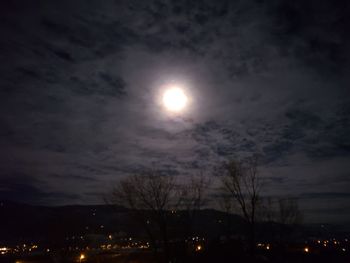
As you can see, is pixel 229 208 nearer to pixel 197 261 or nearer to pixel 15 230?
pixel 197 261

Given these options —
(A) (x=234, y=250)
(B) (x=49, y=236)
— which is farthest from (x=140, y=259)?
(B) (x=49, y=236)

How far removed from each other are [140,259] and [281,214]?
240ft

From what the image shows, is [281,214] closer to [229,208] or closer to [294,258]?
[229,208]

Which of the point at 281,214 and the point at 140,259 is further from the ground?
the point at 281,214

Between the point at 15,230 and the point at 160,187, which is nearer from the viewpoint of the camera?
the point at 160,187

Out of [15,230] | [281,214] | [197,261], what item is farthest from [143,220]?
[15,230]

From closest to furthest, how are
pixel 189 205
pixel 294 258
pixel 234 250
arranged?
1. pixel 234 250
2. pixel 294 258
3. pixel 189 205

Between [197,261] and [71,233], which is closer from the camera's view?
[197,261]

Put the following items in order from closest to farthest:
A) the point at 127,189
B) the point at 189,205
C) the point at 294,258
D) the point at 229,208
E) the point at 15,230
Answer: the point at 127,189, the point at 294,258, the point at 189,205, the point at 229,208, the point at 15,230

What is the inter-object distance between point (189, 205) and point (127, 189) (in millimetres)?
13472

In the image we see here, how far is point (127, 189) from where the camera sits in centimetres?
4544

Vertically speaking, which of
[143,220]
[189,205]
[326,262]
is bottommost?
[326,262]

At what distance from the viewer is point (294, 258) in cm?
4981

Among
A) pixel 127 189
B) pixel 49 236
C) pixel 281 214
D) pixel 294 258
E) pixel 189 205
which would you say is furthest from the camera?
pixel 49 236
